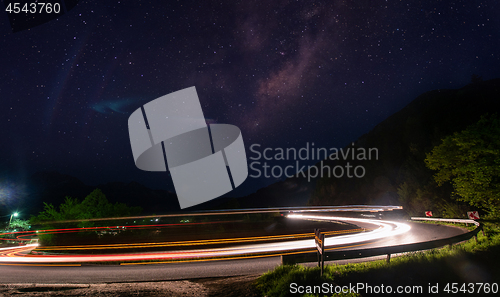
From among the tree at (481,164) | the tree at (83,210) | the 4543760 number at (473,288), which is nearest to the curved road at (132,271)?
the 4543760 number at (473,288)

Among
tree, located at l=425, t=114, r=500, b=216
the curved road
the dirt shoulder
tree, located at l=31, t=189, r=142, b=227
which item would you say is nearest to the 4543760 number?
the dirt shoulder

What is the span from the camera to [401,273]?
689 cm

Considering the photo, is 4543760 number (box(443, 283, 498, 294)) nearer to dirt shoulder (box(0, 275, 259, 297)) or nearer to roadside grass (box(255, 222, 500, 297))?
roadside grass (box(255, 222, 500, 297))

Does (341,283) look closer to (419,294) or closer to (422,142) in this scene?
(419,294)

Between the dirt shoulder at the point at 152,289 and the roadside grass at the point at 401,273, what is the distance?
687mm

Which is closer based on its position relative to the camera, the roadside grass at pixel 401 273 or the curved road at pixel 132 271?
the roadside grass at pixel 401 273

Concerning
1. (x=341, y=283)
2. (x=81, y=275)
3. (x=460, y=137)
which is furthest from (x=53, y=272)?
(x=460, y=137)

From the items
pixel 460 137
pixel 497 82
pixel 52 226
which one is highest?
pixel 497 82

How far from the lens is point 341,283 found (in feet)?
20.6

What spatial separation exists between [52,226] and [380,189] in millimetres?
85315

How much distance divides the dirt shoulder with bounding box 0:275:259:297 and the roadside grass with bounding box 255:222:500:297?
69 cm

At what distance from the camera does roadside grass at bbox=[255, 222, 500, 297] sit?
6.06 m

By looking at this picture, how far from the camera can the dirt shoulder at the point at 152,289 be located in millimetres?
6578

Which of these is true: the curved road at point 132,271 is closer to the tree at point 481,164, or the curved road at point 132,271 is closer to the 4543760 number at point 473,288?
the 4543760 number at point 473,288
